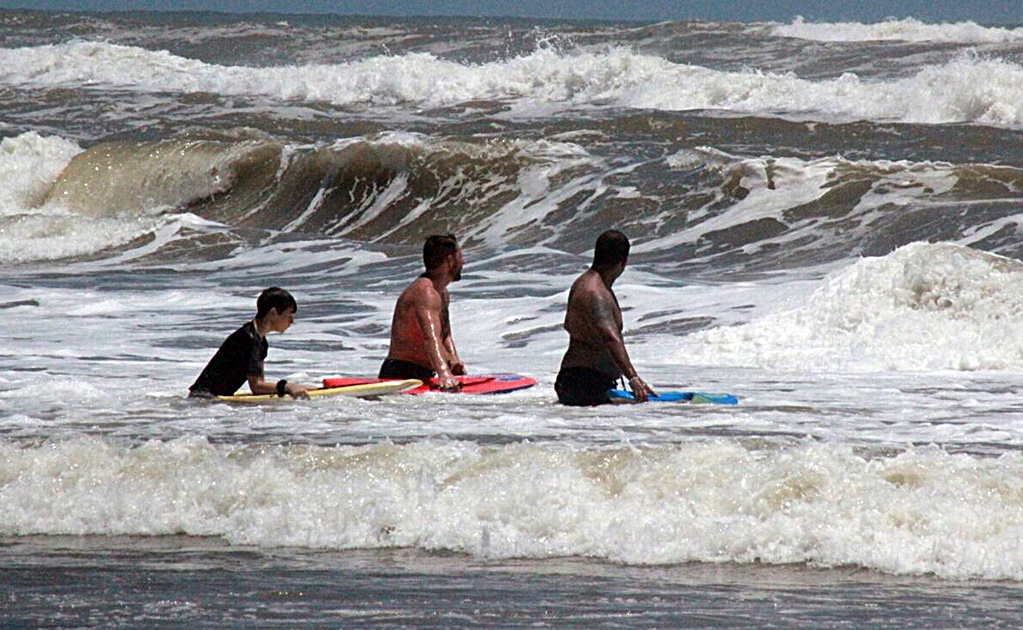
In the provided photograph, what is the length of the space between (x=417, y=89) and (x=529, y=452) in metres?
29.7

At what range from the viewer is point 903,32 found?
4681cm

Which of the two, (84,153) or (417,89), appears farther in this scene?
(417,89)

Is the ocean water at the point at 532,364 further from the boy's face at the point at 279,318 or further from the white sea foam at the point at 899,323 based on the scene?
the boy's face at the point at 279,318

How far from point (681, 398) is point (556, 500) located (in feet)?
9.09

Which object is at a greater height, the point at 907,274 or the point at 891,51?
the point at 891,51

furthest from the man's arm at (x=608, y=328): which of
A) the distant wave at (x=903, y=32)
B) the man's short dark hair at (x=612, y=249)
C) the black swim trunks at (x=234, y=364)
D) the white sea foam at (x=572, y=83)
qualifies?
the distant wave at (x=903, y=32)

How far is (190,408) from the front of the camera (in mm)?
8945

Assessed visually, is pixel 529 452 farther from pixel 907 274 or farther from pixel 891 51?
pixel 891 51

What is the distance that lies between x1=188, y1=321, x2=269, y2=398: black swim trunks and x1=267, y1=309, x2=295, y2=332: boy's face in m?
0.23

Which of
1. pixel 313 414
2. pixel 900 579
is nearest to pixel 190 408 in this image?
pixel 313 414

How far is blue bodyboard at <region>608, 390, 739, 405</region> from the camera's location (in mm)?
8773

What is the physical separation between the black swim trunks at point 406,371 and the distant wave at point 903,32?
37.5 m

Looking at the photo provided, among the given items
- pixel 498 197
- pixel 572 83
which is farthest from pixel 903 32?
pixel 498 197

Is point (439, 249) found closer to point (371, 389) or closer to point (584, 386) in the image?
point (371, 389)
